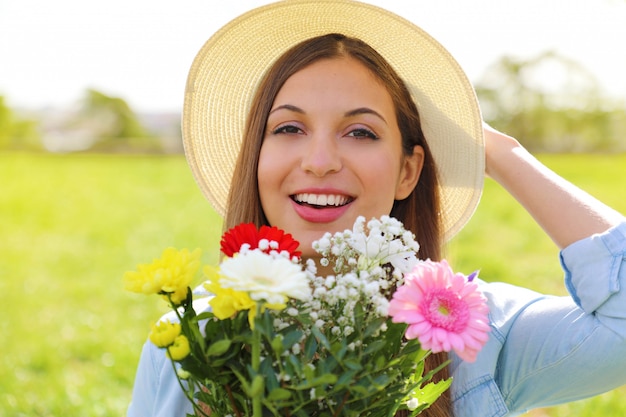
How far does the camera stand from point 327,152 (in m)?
2.01

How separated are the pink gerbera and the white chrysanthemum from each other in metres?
0.16

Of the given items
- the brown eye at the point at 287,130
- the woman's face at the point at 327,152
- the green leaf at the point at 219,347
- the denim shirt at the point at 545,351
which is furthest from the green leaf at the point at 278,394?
the brown eye at the point at 287,130

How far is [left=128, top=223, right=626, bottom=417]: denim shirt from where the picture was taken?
1924 mm

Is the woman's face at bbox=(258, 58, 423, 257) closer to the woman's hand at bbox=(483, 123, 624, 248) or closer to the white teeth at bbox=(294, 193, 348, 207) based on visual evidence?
the white teeth at bbox=(294, 193, 348, 207)

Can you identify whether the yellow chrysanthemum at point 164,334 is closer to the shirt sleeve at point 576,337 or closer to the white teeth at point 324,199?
the white teeth at point 324,199

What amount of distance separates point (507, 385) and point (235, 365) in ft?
3.66

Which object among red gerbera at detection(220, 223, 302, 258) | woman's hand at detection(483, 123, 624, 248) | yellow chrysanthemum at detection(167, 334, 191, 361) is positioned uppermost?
woman's hand at detection(483, 123, 624, 248)

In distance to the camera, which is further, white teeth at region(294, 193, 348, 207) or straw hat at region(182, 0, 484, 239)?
straw hat at region(182, 0, 484, 239)

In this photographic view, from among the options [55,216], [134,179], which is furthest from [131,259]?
[134,179]

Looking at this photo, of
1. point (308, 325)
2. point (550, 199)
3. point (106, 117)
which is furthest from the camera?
point (106, 117)

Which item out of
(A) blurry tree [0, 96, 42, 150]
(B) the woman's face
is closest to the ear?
(B) the woman's face

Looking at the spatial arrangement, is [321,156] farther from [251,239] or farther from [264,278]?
[264,278]

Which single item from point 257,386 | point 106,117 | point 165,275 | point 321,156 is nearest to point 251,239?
point 165,275

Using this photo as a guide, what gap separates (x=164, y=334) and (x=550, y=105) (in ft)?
75.6
